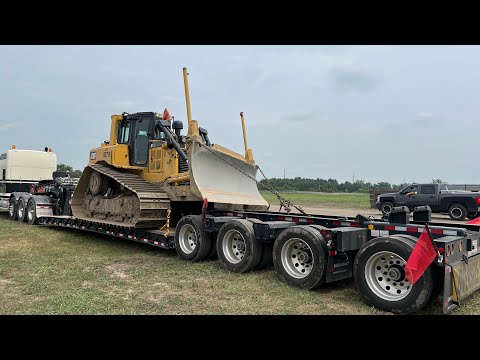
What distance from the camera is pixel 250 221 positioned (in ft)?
24.1

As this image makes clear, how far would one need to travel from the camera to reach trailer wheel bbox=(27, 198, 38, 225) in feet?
45.9

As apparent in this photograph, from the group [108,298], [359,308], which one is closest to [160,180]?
[108,298]

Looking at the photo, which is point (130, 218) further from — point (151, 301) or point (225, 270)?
point (151, 301)

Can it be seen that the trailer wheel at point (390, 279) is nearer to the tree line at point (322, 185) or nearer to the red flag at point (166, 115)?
the red flag at point (166, 115)

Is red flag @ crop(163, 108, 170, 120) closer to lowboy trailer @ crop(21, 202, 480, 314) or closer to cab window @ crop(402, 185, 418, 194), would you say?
lowboy trailer @ crop(21, 202, 480, 314)

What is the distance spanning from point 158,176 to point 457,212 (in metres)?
15.4

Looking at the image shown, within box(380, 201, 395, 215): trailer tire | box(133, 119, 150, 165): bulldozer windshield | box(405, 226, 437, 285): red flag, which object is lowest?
box(405, 226, 437, 285): red flag

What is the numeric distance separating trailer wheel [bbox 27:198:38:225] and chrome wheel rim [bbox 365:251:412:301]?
12.3m

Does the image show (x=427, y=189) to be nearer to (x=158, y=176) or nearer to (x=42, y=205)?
(x=158, y=176)

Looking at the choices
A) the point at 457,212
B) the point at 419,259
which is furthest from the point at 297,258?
the point at 457,212

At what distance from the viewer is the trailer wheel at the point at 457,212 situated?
18844 mm

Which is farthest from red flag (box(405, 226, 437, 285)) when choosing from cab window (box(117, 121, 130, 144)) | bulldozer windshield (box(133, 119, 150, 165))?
cab window (box(117, 121, 130, 144))

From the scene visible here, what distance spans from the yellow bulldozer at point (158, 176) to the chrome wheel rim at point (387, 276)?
387 centimetres

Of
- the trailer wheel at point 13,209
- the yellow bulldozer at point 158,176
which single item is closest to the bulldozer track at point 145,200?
the yellow bulldozer at point 158,176
